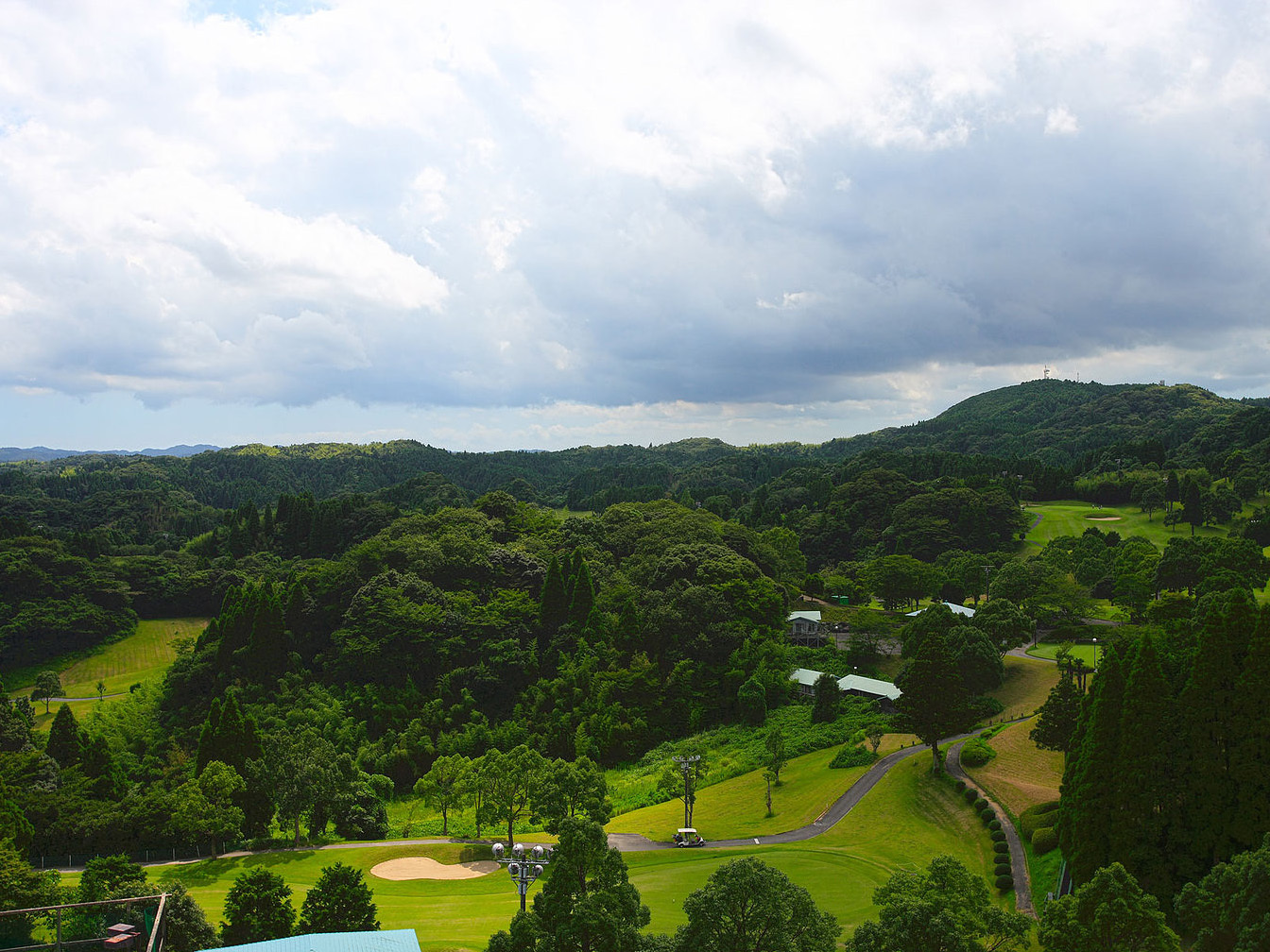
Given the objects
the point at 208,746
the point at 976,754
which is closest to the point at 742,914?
the point at 976,754

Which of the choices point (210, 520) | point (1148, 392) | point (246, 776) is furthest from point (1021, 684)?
point (1148, 392)

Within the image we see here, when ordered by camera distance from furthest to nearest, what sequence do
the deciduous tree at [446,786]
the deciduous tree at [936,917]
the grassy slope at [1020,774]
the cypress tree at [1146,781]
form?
1. the deciduous tree at [446,786]
2. the grassy slope at [1020,774]
3. the cypress tree at [1146,781]
4. the deciduous tree at [936,917]

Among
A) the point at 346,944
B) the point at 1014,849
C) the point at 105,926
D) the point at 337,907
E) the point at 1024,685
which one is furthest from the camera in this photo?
the point at 1024,685

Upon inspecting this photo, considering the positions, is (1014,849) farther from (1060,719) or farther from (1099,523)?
(1099,523)

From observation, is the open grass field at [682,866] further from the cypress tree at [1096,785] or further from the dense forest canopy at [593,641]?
the cypress tree at [1096,785]

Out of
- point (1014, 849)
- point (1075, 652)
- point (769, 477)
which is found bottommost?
point (1014, 849)

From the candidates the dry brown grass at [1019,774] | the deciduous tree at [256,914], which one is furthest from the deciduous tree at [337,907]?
the dry brown grass at [1019,774]

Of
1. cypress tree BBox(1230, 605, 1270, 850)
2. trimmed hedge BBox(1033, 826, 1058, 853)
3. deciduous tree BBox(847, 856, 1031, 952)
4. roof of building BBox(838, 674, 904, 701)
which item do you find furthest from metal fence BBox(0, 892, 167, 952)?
roof of building BBox(838, 674, 904, 701)
